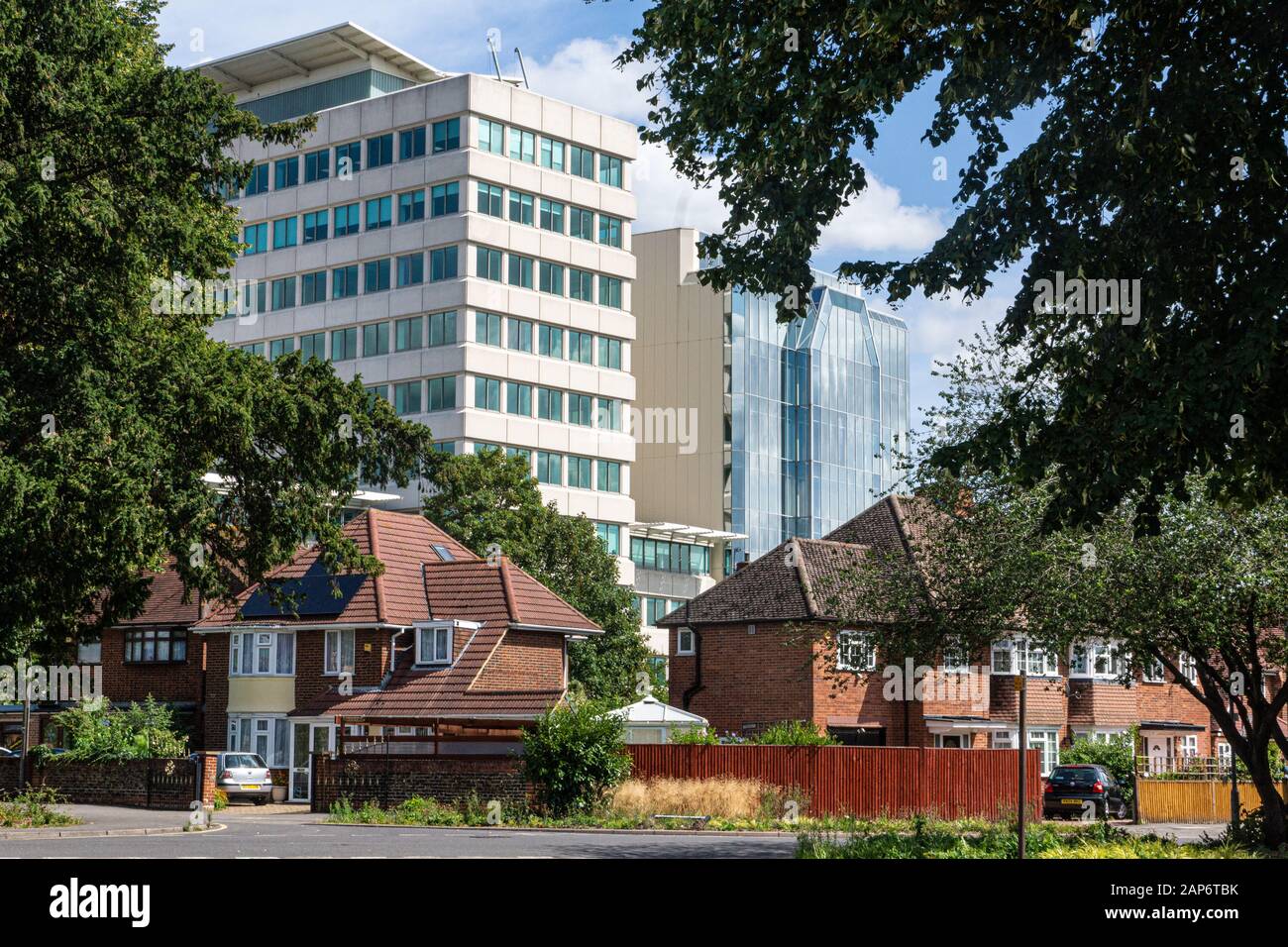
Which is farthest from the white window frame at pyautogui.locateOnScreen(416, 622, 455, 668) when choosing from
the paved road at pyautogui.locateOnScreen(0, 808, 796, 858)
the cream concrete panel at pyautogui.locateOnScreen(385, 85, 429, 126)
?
the cream concrete panel at pyautogui.locateOnScreen(385, 85, 429, 126)

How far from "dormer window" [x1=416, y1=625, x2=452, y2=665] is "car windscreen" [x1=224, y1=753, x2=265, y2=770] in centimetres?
523

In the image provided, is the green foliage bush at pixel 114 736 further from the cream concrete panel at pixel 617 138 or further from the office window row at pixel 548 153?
the cream concrete panel at pixel 617 138

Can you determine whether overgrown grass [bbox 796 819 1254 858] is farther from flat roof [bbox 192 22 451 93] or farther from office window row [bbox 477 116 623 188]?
flat roof [bbox 192 22 451 93]

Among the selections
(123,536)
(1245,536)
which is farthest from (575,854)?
(1245,536)

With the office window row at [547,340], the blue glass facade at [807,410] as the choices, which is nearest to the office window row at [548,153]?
the office window row at [547,340]

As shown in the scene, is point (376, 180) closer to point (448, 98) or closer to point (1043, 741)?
point (448, 98)

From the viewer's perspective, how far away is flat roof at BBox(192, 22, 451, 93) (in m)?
91.0

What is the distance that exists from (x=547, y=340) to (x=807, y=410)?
34.2 meters

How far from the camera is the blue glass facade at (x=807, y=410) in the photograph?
11031cm

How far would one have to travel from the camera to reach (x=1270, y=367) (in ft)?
55.0

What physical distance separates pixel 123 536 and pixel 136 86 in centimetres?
844

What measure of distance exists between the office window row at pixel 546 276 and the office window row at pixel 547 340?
6.42 ft

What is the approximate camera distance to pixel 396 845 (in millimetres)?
26266

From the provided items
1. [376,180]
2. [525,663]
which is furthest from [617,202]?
[525,663]
